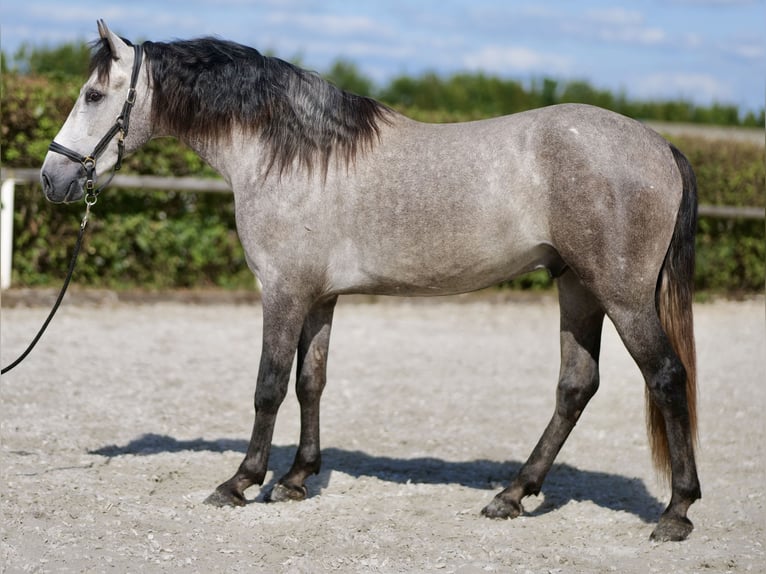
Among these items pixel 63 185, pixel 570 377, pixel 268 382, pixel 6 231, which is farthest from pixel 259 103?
pixel 6 231

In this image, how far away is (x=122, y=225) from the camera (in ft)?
34.1

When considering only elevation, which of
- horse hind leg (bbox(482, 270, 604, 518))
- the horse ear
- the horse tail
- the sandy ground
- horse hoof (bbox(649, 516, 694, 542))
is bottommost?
the sandy ground

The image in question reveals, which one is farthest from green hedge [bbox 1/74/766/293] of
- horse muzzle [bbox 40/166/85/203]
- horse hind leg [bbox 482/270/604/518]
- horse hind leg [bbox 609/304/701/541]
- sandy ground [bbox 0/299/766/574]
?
horse hind leg [bbox 609/304/701/541]

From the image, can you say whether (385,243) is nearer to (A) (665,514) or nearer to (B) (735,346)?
(A) (665,514)

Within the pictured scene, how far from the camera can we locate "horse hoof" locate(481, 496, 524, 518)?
4707 millimetres

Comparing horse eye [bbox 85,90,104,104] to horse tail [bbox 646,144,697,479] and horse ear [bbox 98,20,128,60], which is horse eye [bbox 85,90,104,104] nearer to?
horse ear [bbox 98,20,128,60]

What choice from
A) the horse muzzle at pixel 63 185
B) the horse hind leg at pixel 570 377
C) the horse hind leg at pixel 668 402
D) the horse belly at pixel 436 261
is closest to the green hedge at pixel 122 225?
the horse muzzle at pixel 63 185

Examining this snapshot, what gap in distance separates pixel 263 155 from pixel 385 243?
0.75 metres

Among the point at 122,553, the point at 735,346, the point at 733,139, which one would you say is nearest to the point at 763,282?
the point at 733,139

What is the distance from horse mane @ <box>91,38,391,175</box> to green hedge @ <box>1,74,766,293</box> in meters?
5.59

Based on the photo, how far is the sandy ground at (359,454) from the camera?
4070mm

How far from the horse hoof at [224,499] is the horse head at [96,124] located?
1.60 metres

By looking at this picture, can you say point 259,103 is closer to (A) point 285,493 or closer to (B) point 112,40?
(B) point 112,40

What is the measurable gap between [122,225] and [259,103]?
6257mm
